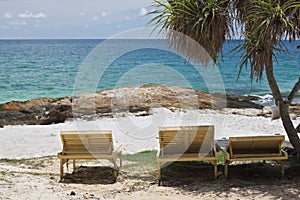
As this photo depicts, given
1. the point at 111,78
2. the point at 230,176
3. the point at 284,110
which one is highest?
the point at 111,78

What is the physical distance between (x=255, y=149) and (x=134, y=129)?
5872 mm

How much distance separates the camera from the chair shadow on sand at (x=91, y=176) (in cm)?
693

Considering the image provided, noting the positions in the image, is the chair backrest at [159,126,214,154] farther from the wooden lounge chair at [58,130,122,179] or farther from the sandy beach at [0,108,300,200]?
the wooden lounge chair at [58,130,122,179]

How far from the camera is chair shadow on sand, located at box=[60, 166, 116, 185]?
6.93 meters

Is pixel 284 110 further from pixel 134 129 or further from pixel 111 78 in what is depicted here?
pixel 111 78

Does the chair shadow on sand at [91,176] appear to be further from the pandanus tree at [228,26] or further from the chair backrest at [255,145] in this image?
the pandanus tree at [228,26]

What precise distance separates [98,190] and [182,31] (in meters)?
2.80

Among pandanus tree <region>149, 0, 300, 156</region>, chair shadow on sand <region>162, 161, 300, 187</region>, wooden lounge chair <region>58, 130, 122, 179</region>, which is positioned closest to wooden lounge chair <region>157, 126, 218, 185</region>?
chair shadow on sand <region>162, 161, 300, 187</region>

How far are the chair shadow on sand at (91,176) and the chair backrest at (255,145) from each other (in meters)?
1.98

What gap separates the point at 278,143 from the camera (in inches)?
265

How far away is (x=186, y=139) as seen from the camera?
6.82m

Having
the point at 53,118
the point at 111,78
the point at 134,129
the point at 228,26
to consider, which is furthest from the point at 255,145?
the point at 111,78

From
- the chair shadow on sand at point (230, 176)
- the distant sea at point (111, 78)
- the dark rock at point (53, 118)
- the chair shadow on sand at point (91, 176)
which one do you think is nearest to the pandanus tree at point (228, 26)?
the chair shadow on sand at point (230, 176)

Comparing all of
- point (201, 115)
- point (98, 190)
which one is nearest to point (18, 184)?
point (98, 190)
